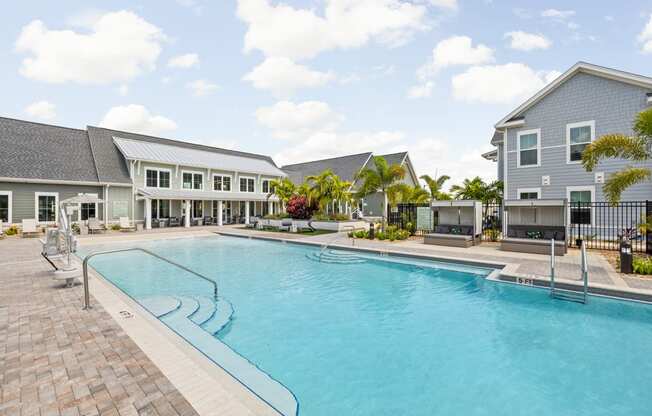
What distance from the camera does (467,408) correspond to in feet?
12.0

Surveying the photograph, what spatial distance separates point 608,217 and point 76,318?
19371 millimetres

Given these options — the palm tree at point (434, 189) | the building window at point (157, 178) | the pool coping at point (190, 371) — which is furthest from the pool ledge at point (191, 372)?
the building window at point (157, 178)

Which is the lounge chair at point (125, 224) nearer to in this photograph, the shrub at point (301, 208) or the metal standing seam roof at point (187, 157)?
the metal standing seam roof at point (187, 157)

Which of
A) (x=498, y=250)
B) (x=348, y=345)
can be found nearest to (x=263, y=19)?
(x=348, y=345)

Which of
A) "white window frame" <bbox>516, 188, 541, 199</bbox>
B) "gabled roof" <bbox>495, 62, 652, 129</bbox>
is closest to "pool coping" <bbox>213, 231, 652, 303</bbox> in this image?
"white window frame" <bbox>516, 188, 541, 199</bbox>

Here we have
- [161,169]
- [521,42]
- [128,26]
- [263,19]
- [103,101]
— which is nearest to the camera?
[128,26]

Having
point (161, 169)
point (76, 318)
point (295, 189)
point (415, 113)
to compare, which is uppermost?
point (415, 113)

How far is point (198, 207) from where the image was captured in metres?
27.7

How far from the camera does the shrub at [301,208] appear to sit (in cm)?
2294

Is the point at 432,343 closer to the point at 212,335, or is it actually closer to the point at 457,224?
the point at 212,335

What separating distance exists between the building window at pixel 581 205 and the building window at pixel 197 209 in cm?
2714

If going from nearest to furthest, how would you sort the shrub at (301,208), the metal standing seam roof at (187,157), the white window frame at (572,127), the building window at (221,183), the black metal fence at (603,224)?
the black metal fence at (603,224) < the white window frame at (572,127) < the shrub at (301,208) < the metal standing seam roof at (187,157) < the building window at (221,183)

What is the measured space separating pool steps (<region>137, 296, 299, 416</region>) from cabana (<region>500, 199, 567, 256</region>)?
11.3 meters

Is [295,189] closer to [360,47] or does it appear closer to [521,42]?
[360,47]
